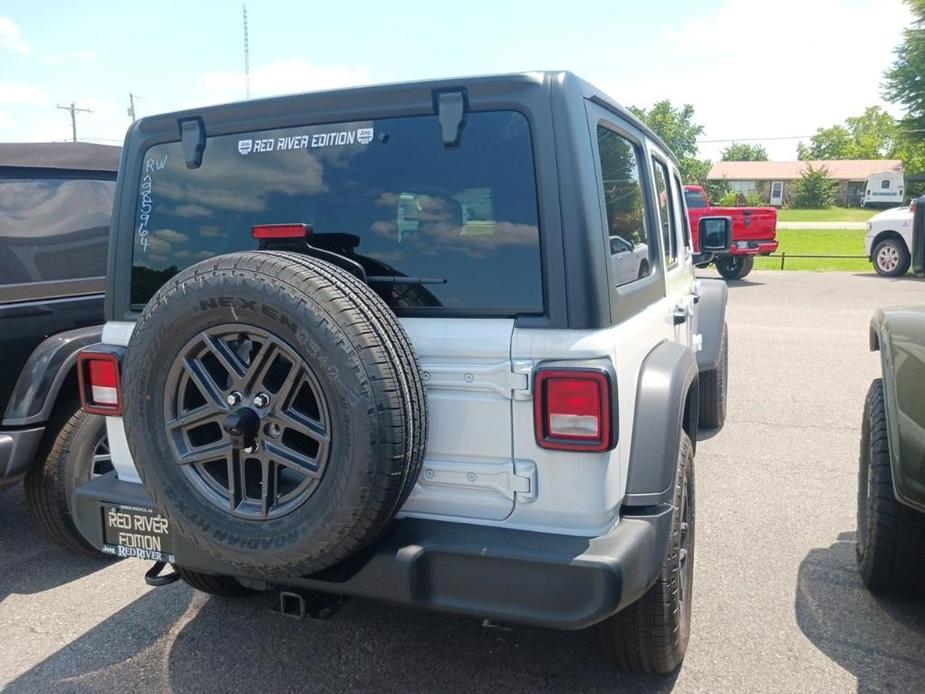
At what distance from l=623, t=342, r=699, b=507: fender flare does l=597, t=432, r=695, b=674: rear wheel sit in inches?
5.8

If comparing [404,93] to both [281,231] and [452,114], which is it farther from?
[281,231]

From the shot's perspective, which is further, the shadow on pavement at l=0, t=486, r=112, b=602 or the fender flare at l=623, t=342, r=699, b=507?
the shadow on pavement at l=0, t=486, r=112, b=602

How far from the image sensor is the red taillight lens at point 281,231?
2.37 meters

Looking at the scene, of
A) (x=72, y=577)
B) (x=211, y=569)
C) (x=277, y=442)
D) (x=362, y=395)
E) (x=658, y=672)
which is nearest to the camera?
(x=362, y=395)

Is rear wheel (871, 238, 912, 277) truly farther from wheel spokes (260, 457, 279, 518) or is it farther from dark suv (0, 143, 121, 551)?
wheel spokes (260, 457, 279, 518)

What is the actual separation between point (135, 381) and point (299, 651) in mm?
1308

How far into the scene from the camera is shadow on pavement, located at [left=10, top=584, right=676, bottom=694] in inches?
106

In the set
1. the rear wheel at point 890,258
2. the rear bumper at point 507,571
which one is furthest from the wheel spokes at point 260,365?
the rear wheel at point 890,258

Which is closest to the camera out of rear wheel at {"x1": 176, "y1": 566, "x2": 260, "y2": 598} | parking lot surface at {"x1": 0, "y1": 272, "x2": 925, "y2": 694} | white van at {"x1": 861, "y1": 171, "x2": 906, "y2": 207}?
parking lot surface at {"x1": 0, "y1": 272, "x2": 925, "y2": 694}

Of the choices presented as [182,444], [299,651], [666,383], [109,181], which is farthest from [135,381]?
[109,181]

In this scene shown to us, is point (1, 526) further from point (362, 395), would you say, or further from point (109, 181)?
point (362, 395)

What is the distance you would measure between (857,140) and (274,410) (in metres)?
113

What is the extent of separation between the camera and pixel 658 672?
8.52ft

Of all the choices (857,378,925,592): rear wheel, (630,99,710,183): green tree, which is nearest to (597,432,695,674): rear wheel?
(857,378,925,592): rear wheel
